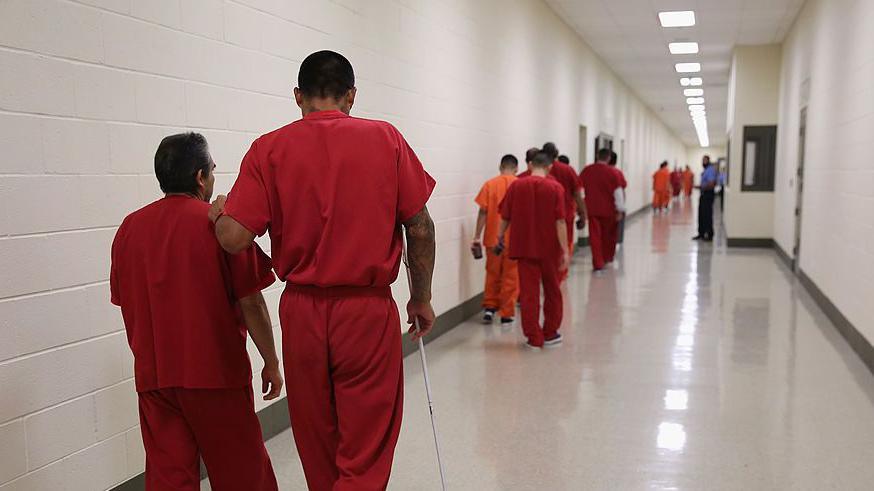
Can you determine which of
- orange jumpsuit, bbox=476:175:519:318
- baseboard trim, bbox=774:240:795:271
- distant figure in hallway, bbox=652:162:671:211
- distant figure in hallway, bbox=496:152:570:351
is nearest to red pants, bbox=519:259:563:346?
distant figure in hallway, bbox=496:152:570:351

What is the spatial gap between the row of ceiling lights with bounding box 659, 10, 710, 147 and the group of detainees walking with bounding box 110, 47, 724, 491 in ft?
29.0

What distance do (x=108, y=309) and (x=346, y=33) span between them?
2335mm

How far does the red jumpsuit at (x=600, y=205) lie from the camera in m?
9.81

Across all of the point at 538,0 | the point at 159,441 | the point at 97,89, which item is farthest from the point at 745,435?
the point at 538,0

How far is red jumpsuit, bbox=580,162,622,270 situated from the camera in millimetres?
9812

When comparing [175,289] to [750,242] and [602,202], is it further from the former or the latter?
[750,242]

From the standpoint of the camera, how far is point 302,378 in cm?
→ 225

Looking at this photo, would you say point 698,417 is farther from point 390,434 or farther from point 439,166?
point 439,166

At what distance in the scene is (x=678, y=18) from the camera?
33.9 feet

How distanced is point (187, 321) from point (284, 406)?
187 centimetres

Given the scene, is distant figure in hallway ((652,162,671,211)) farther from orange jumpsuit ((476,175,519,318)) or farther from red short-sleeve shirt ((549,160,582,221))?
→ orange jumpsuit ((476,175,519,318))

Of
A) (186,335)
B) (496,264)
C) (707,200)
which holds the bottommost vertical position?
(496,264)

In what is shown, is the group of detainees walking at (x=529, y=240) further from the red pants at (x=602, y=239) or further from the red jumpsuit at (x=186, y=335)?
the red jumpsuit at (x=186, y=335)

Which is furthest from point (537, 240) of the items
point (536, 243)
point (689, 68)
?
point (689, 68)
